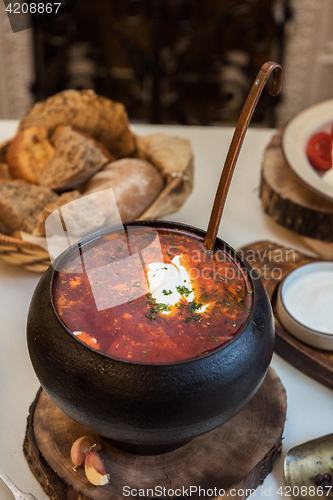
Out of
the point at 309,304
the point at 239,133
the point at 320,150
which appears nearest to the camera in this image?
the point at 239,133

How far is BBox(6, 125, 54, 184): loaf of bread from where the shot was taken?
151 cm

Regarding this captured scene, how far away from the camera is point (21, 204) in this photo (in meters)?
1.35

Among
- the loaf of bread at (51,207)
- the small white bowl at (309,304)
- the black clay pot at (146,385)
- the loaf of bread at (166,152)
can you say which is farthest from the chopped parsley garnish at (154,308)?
the loaf of bread at (166,152)

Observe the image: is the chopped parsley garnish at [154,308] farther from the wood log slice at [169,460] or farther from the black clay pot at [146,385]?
the wood log slice at [169,460]

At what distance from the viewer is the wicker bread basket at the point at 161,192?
48.9 inches

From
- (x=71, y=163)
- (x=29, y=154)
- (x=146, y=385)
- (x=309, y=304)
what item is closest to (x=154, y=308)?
(x=146, y=385)

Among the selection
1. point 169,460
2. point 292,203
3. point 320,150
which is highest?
point 320,150

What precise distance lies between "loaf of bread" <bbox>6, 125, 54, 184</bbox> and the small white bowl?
818 mm

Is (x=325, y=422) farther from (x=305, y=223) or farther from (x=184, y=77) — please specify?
(x=184, y=77)

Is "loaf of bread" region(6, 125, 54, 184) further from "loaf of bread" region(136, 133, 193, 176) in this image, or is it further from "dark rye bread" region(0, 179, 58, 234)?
"loaf of bread" region(136, 133, 193, 176)

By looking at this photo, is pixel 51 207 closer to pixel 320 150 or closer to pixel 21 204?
pixel 21 204

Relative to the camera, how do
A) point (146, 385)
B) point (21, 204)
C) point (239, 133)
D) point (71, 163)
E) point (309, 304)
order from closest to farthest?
point (146, 385) < point (239, 133) < point (309, 304) < point (21, 204) < point (71, 163)

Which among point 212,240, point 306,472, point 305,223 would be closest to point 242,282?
point 212,240

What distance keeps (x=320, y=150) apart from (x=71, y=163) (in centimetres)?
80
